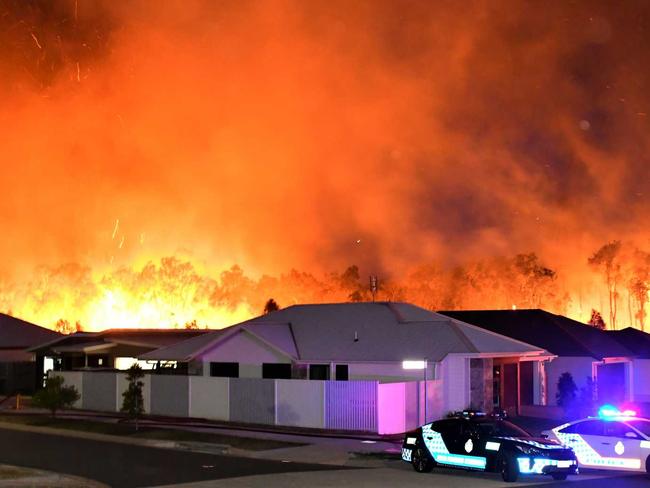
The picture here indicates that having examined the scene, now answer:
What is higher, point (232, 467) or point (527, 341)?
point (527, 341)

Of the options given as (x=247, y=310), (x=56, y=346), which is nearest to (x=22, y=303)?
(x=247, y=310)

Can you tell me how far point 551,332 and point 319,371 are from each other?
14.2 m

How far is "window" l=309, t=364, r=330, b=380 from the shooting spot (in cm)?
3956

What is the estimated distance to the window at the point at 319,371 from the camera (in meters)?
39.6

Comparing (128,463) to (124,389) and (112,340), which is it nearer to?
(124,389)

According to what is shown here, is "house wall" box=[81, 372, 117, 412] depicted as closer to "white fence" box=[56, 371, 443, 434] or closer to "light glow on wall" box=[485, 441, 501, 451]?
"white fence" box=[56, 371, 443, 434]

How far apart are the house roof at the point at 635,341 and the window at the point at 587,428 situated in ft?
92.3

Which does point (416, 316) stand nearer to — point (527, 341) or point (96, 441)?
point (527, 341)

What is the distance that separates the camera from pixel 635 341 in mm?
53312

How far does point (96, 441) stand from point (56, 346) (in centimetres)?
2496

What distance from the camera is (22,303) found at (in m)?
171

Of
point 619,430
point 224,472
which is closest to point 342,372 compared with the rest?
point 224,472

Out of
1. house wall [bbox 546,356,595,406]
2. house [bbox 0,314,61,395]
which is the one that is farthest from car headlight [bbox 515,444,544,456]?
house [bbox 0,314,61,395]

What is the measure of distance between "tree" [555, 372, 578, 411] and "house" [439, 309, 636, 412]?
4.45 feet
